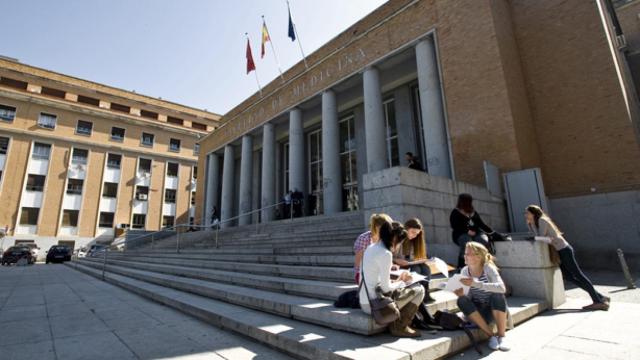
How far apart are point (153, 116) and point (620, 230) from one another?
42378 millimetres

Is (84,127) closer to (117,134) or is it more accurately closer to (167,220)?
(117,134)

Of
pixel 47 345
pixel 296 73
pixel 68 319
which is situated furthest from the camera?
pixel 296 73

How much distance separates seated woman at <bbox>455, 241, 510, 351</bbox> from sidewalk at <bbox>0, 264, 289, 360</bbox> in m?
2.08

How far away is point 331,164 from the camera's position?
14828 mm

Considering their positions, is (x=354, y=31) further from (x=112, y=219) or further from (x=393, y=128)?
(x=112, y=219)

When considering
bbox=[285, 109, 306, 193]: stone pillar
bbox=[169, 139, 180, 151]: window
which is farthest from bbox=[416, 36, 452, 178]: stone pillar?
bbox=[169, 139, 180, 151]: window

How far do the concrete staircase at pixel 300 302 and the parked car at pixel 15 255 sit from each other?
17619mm

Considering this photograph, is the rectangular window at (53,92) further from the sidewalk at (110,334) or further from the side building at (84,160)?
the sidewalk at (110,334)

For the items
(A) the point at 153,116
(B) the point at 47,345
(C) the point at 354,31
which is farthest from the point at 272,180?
(A) the point at 153,116

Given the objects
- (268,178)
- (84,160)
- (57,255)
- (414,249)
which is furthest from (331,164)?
(84,160)

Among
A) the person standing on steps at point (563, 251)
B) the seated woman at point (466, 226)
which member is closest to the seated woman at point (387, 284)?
the seated woman at point (466, 226)

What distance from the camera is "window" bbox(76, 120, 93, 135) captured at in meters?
32.9

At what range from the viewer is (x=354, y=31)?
15453 mm

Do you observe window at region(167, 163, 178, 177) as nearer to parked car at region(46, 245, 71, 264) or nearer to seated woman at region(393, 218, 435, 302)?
parked car at region(46, 245, 71, 264)
